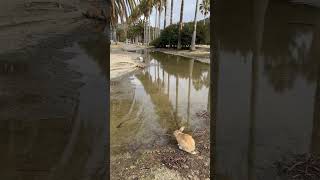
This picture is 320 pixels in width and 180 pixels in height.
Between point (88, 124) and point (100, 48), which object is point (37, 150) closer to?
point (88, 124)

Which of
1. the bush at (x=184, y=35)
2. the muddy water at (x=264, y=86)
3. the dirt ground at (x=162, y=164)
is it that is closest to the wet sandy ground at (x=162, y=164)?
the dirt ground at (x=162, y=164)

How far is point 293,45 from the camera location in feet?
4.49

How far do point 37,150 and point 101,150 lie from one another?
20 centimetres

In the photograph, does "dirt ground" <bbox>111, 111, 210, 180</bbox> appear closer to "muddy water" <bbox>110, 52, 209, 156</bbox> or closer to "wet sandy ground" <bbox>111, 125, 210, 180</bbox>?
"wet sandy ground" <bbox>111, 125, 210, 180</bbox>

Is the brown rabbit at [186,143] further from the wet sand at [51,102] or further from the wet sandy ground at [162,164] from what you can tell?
the wet sand at [51,102]

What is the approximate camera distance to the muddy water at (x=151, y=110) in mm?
6922

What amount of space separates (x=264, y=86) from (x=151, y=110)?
27.7ft

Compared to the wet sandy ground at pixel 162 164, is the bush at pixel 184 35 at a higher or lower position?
higher

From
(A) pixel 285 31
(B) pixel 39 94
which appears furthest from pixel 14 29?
(A) pixel 285 31

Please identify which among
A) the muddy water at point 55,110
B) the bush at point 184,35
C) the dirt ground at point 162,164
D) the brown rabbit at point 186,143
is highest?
the bush at point 184,35

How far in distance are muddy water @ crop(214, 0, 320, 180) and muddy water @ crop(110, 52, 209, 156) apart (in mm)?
4727

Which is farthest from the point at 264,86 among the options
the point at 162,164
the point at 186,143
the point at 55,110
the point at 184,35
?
the point at 184,35

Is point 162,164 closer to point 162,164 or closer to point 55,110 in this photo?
point 162,164

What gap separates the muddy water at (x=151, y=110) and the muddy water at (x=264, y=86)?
4.73 meters
